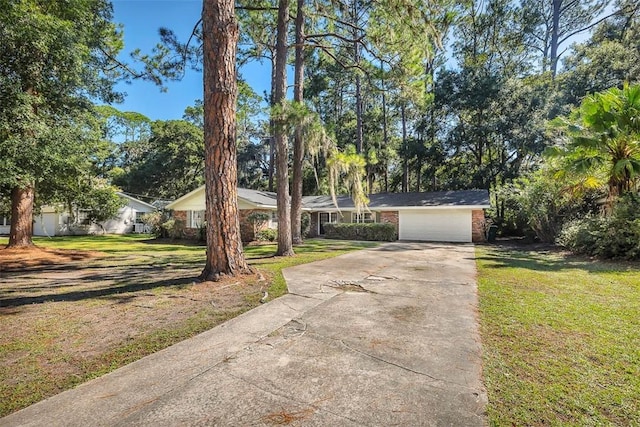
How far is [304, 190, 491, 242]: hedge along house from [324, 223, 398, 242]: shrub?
1.02 meters

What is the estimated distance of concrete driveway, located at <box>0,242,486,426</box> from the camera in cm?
212

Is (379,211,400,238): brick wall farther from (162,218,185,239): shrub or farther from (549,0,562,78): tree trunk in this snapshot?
(549,0,562,78): tree trunk

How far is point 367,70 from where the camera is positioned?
37.6 ft

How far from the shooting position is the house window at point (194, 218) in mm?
19658

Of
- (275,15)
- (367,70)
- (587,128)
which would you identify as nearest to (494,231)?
(587,128)

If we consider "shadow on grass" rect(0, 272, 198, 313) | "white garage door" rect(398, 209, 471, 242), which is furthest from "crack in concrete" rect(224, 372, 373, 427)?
"white garage door" rect(398, 209, 471, 242)

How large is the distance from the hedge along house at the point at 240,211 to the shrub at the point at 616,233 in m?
14.1

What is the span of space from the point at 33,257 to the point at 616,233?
18546 millimetres

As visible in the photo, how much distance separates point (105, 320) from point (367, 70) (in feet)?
35.8

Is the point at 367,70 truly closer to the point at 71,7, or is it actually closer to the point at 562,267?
the point at 562,267

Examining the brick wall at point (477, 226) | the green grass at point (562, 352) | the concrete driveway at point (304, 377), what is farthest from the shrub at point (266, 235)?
the concrete driveway at point (304, 377)

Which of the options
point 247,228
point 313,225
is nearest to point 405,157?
point 313,225

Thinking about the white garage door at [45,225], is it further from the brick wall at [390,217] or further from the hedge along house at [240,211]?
the brick wall at [390,217]

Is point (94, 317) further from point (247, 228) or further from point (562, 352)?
point (247, 228)
